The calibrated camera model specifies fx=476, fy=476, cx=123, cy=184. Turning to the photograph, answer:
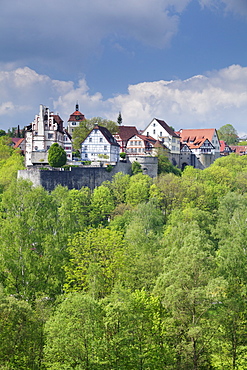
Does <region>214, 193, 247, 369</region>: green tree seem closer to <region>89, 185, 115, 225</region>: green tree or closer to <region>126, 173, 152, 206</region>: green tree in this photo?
<region>89, 185, 115, 225</region>: green tree

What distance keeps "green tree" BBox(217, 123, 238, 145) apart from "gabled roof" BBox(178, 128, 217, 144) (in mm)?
53918

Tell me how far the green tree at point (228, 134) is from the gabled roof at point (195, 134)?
53.9 m

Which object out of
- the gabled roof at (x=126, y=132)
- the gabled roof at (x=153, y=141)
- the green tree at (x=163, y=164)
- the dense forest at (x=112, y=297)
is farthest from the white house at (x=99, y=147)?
the dense forest at (x=112, y=297)

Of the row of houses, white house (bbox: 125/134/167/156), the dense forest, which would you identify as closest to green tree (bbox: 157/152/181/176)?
white house (bbox: 125/134/167/156)

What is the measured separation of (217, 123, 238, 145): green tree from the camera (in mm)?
159500

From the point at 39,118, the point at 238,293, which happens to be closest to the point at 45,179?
the point at 39,118

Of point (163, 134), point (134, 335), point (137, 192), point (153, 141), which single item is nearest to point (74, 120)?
point (163, 134)

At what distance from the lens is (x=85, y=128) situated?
300ft

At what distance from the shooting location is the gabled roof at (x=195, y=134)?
4122 inches

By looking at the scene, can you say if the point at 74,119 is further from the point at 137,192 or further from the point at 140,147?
the point at 137,192

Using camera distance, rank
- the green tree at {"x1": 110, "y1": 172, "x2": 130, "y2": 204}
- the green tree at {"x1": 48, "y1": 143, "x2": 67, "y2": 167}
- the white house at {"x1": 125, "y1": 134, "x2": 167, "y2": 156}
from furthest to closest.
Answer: the white house at {"x1": 125, "y1": 134, "x2": 167, "y2": 156}, the green tree at {"x1": 110, "y1": 172, "x2": 130, "y2": 204}, the green tree at {"x1": 48, "y1": 143, "x2": 67, "y2": 167}

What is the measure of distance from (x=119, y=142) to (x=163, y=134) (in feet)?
38.5

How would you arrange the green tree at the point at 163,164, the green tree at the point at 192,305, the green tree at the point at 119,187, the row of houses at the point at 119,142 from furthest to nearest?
the green tree at the point at 163,164 → the row of houses at the point at 119,142 → the green tree at the point at 119,187 → the green tree at the point at 192,305

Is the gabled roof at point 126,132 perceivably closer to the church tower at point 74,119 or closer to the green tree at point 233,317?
the church tower at point 74,119
